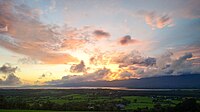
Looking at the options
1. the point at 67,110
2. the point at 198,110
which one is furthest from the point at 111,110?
the point at 198,110

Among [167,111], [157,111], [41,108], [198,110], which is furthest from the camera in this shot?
[41,108]

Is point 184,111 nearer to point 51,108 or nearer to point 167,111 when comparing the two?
point 167,111

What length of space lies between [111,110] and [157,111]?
55.1 ft

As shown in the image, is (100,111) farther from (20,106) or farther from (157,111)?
(20,106)

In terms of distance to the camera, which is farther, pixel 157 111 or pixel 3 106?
pixel 3 106

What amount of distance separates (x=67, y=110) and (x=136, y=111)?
26.1 metres

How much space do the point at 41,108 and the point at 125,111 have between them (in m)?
32.4

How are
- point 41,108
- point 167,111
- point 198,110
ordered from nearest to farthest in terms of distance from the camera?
point 198,110, point 167,111, point 41,108

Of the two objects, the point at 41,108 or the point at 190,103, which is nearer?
the point at 190,103

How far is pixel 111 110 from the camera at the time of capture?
87375 millimetres

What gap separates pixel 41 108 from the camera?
9088cm

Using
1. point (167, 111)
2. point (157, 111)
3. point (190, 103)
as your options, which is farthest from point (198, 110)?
point (157, 111)

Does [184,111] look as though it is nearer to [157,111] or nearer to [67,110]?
[157,111]

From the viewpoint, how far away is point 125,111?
3430 inches
